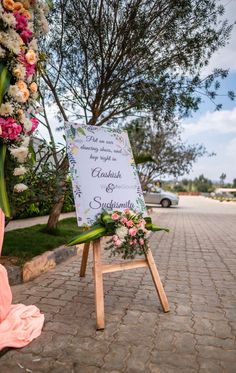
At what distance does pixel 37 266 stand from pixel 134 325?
192 cm

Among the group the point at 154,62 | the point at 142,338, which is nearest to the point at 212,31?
the point at 154,62

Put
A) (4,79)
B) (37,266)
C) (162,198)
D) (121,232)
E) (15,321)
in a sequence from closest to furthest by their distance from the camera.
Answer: (4,79)
(15,321)
(121,232)
(37,266)
(162,198)

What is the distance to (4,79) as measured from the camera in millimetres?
2320

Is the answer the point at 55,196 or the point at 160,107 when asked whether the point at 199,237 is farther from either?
the point at 55,196

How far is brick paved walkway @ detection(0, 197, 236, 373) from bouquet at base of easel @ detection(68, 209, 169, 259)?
685 millimetres

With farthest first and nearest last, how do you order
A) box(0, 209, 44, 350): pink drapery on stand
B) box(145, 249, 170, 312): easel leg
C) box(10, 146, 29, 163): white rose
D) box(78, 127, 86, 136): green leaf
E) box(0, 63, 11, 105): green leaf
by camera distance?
box(78, 127, 86, 136): green leaf < box(145, 249, 170, 312): easel leg < box(0, 209, 44, 350): pink drapery on stand < box(10, 146, 29, 163): white rose < box(0, 63, 11, 105): green leaf

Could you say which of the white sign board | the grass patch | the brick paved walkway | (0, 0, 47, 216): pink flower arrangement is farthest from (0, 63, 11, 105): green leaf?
the grass patch

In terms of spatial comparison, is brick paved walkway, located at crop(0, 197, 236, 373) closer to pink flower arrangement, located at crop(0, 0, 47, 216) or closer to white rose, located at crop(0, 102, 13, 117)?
pink flower arrangement, located at crop(0, 0, 47, 216)

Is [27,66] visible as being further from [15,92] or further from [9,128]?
[9,128]

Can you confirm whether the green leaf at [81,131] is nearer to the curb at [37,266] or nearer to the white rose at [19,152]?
the white rose at [19,152]

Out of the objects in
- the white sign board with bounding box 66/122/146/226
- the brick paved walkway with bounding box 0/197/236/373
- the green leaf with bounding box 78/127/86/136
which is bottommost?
the brick paved walkway with bounding box 0/197/236/373

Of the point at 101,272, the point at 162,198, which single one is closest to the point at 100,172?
the point at 101,272

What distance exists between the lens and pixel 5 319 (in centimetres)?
280

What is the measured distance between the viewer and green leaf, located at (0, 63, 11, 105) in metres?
2.29
